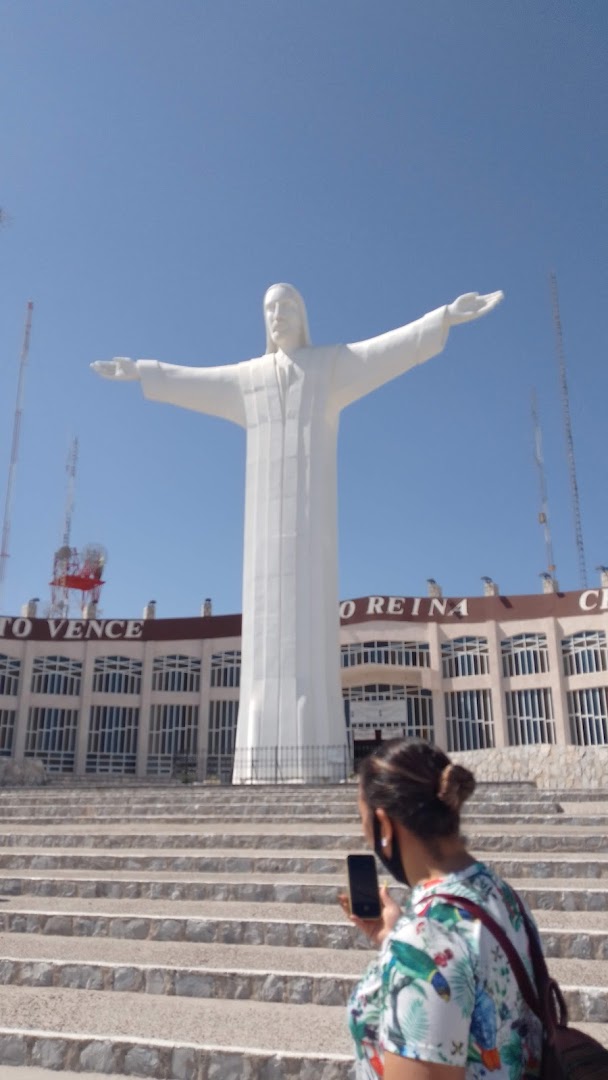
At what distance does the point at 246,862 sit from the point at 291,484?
9925mm

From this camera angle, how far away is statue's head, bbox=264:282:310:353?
664 inches

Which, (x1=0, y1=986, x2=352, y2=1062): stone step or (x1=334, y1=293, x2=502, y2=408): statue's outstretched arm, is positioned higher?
(x1=334, y1=293, x2=502, y2=408): statue's outstretched arm

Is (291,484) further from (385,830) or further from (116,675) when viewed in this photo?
(116,675)

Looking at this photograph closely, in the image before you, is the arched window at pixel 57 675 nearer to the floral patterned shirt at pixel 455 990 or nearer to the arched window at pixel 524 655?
the arched window at pixel 524 655

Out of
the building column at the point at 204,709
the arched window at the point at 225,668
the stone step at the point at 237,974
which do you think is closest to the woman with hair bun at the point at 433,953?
the stone step at the point at 237,974

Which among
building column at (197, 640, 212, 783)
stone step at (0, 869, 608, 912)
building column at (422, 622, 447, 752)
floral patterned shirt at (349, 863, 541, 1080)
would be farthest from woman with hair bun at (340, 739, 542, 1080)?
building column at (197, 640, 212, 783)

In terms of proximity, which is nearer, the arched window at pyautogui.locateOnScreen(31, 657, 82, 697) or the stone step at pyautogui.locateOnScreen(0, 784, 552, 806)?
the stone step at pyautogui.locateOnScreen(0, 784, 552, 806)

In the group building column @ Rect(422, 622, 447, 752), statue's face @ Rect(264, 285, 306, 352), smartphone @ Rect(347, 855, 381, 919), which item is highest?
statue's face @ Rect(264, 285, 306, 352)

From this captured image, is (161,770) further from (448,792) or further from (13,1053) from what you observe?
(448,792)

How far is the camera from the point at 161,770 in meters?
35.2

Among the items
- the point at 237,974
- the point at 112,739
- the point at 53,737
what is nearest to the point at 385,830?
the point at 237,974

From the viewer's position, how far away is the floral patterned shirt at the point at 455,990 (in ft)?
4.86

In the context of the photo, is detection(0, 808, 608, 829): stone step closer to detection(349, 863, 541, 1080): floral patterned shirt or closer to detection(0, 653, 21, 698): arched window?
detection(349, 863, 541, 1080): floral patterned shirt

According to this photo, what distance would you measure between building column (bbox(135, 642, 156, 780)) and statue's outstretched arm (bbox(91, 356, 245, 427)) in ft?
69.4
